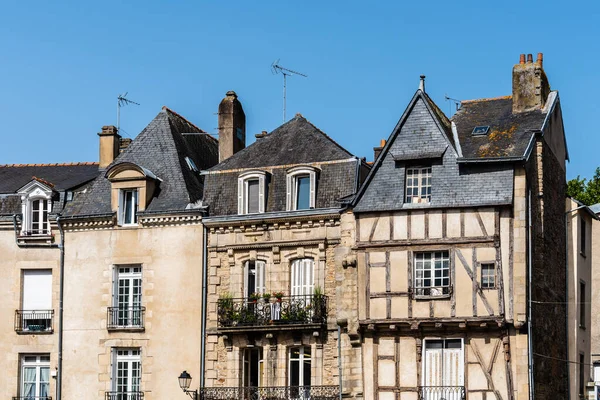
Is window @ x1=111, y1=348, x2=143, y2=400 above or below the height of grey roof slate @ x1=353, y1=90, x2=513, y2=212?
below

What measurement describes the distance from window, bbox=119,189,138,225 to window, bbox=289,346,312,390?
5.34 metres

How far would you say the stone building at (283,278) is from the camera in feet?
101

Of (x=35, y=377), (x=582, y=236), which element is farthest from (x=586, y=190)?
(x=35, y=377)

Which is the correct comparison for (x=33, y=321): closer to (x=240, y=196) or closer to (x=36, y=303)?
(x=36, y=303)

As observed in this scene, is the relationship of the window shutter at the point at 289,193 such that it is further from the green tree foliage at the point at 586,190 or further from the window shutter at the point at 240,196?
the green tree foliage at the point at 586,190

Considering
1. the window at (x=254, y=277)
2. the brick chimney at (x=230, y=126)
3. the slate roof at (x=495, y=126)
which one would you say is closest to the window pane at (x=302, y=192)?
the window at (x=254, y=277)

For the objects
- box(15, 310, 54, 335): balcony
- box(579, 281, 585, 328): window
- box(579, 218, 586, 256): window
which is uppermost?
box(579, 218, 586, 256): window

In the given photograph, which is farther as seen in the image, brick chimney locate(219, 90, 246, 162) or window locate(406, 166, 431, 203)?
brick chimney locate(219, 90, 246, 162)

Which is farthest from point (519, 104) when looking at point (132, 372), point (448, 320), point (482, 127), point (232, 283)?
point (132, 372)

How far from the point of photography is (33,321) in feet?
110

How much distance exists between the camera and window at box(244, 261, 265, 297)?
105 ft

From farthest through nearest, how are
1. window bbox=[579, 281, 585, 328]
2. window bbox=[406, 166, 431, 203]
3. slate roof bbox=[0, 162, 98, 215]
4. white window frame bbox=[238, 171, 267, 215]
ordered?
slate roof bbox=[0, 162, 98, 215]
window bbox=[579, 281, 585, 328]
white window frame bbox=[238, 171, 267, 215]
window bbox=[406, 166, 431, 203]

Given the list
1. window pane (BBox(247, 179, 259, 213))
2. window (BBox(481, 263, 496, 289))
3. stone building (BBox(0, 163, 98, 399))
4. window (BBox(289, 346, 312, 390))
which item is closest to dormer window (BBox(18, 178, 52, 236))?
stone building (BBox(0, 163, 98, 399))

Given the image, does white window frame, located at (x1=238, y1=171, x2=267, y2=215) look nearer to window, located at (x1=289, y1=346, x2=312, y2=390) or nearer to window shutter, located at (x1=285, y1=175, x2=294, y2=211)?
window shutter, located at (x1=285, y1=175, x2=294, y2=211)
